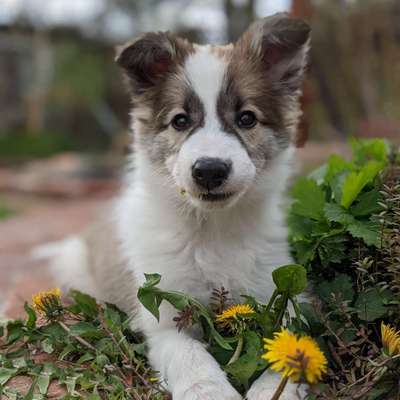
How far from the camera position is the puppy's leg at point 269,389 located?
224cm

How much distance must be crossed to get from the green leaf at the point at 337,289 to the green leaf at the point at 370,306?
0.08m

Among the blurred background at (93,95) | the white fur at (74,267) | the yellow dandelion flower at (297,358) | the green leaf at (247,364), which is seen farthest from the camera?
the blurred background at (93,95)

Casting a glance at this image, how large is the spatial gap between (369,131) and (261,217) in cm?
630

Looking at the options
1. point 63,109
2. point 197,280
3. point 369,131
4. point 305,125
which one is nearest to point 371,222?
point 197,280

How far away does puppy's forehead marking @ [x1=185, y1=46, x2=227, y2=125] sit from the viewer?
9.57 ft

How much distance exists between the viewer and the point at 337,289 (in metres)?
2.71

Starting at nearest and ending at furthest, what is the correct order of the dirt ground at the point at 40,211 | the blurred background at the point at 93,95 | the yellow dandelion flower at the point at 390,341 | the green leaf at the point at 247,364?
1. the yellow dandelion flower at the point at 390,341
2. the green leaf at the point at 247,364
3. the dirt ground at the point at 40,211
4. the blurred background at the point at 93,95

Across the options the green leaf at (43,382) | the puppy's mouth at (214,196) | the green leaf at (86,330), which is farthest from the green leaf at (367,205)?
the green leaf at (43,382)

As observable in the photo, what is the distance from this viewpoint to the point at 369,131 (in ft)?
29.5

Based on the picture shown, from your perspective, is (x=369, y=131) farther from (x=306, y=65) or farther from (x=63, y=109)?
(x=63, y=109)

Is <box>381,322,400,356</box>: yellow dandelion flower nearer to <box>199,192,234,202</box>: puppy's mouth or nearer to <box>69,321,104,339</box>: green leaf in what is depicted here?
<box>199,192,234,202</box>: puppy's mouth

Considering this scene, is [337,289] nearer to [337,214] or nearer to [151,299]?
[337,214]

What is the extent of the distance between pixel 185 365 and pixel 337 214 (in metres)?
0.98

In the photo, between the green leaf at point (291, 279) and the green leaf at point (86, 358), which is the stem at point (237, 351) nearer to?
the green leaf at point (291, 279)
